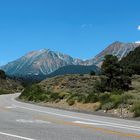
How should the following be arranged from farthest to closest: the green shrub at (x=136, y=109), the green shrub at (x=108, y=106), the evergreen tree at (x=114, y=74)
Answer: the evergreen tree at (x=114, y=74)
the green shrub at (x=108, y=106)
the green shrub at (x=136, y=109)

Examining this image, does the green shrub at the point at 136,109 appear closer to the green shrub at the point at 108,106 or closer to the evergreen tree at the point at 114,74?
the green shrub at the point at 108,106

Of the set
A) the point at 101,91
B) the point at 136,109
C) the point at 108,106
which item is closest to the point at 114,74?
the point at 101,91

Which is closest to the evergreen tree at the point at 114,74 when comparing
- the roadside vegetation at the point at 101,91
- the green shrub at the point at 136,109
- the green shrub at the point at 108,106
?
the roadside vegetation at the point at 101,91

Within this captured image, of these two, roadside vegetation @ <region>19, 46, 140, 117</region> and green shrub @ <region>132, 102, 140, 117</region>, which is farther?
roadside vegetation @ <region>19, 46, 140, 117</region>

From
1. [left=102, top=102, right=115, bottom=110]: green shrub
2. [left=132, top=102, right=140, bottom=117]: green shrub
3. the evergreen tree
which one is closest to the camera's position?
[left=132, top=102, right=140, bottom=117]: green shrub

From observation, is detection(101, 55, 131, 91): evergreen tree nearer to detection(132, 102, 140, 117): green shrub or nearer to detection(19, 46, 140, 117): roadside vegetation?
detection(19, 46, 140, 117): roadside vegetation

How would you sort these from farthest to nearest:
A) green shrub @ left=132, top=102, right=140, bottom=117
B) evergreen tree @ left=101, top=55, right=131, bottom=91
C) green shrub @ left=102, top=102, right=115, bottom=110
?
evergreen tree @ left=101, top=55, right=131, bottom=91
green shrub @ left=102, top=102, right=115, bottom=110
green shrub @ left=132, top=102, right=140, bottom=117

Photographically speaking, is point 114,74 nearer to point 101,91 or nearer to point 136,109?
point 101,91

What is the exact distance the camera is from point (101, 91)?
6131 centimetres

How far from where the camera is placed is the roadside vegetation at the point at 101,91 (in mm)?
28297

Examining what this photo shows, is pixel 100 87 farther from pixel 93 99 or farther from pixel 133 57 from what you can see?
pixel 133 57

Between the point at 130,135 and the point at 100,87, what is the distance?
162ft

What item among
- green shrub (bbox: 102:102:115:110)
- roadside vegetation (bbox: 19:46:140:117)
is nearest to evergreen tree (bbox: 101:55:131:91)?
roadside vegetation (bbox: 19:46:140:117)

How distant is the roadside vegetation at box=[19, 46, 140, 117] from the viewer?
28.3 metres
